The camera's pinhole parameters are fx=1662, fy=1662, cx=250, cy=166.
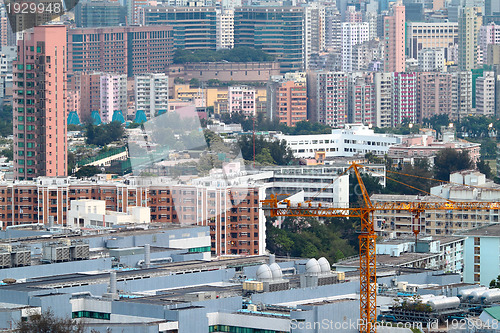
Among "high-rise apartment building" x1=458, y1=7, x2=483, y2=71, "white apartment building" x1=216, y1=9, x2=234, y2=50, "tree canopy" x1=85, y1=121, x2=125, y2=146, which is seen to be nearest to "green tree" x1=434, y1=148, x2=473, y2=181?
"tree canopy" x1=85, y1=121, x2=125, y2=146

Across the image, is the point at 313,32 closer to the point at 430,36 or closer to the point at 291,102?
the point at 430,36

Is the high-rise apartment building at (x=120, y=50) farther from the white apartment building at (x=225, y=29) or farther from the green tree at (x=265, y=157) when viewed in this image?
the green tree at (x=265, y=157)

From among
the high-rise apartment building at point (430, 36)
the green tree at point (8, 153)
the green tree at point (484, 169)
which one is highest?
the high-rise apartment building at point (430, 36)

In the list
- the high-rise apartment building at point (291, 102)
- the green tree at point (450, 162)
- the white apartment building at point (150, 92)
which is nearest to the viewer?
the green tree at point (450, 162)

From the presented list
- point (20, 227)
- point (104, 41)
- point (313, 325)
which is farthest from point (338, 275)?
point (104, 41)

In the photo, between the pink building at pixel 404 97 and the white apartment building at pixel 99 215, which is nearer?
the white apartment building at pixel 99 215

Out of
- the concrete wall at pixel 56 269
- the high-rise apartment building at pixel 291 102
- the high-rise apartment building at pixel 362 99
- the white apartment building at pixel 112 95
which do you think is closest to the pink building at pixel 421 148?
the high-rise apartment building at pixel 362 99
